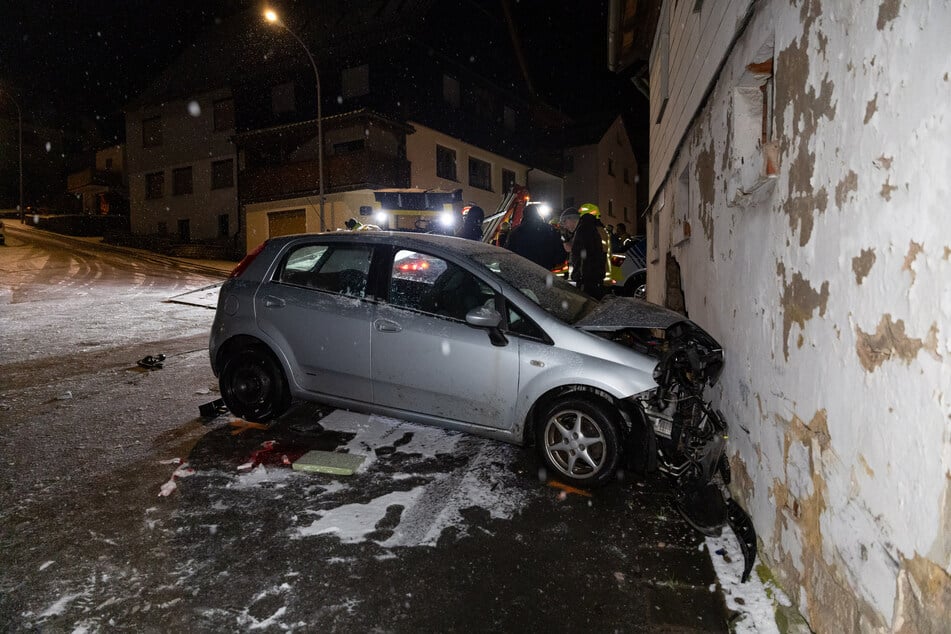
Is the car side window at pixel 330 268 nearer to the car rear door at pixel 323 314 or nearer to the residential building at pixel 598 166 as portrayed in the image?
the car rear door at pixel 323 314

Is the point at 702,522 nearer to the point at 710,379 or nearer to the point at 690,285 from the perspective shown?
the point at 710,379

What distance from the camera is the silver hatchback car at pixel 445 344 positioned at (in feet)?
12.3

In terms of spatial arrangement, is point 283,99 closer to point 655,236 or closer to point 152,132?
point 152,132

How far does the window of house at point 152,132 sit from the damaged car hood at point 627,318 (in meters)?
38.6

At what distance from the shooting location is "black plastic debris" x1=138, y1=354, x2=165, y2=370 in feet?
22.1

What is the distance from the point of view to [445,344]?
13.4 feet

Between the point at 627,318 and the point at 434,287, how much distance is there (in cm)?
140

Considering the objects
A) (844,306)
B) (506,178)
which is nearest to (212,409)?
(844,306)

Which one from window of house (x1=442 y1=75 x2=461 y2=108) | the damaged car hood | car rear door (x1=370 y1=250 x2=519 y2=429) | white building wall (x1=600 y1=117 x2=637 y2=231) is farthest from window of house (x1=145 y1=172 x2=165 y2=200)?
the damaged car hood

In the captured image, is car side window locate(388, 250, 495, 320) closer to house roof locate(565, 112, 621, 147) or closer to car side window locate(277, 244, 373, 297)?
car side window locate(277, 244, 373, 297)

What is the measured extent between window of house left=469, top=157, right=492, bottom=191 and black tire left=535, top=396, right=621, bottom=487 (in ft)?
90.7

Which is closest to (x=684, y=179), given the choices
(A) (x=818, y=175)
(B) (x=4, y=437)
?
(A) (x=818, y=175)

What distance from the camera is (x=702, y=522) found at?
3.21 meters

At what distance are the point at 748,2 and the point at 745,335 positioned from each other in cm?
194
